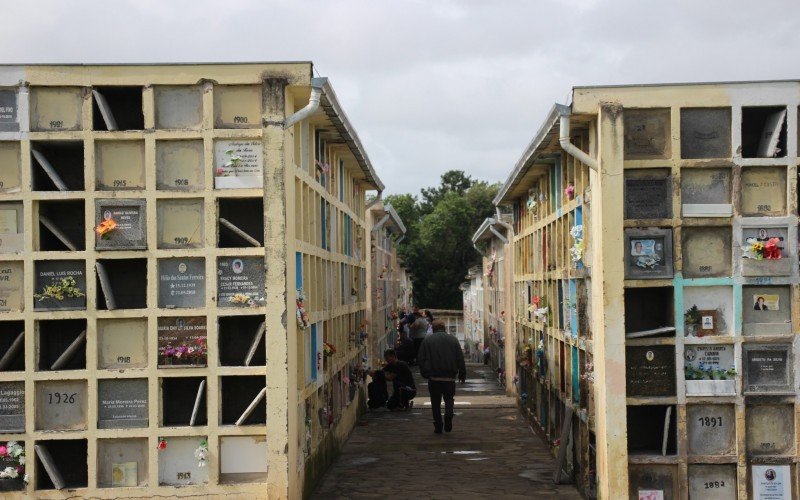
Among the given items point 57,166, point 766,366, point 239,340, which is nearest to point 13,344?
point 57,166

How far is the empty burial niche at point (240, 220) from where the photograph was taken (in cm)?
813

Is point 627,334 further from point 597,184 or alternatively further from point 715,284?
point 597,184

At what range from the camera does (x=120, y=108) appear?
829 centimetres

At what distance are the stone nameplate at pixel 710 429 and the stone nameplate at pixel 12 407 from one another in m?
6.04

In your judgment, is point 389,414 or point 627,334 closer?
point 627,334

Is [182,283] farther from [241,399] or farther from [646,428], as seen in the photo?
[646,428]

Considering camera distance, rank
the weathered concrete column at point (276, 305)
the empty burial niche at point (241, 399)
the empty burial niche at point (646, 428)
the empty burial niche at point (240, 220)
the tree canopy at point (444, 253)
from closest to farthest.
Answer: the weathered concrete column at point (276, 305) → the empty burial niche at point (241, 399) → the empty burial niche at point (240, 220) → the empty burial niche at point (646, 428) → the tree canopy at point (444, 253)

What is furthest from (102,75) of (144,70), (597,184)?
(597,184)

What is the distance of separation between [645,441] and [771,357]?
4.56 ft

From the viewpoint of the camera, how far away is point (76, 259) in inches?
314

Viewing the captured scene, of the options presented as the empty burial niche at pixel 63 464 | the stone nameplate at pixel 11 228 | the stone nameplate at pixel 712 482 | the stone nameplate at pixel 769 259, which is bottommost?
the stone nameplate at pixel 712 482

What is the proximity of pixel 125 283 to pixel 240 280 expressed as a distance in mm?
1121

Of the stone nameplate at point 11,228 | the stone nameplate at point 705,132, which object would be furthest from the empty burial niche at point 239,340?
the stone nameplate at point 705,132

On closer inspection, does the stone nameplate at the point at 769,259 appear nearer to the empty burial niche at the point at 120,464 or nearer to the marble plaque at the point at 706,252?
the marble plaque at the point at 706,252
